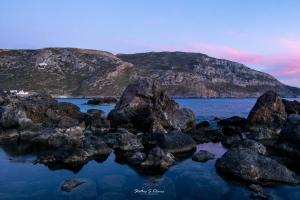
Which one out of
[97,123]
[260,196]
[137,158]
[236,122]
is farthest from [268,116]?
[260,196]

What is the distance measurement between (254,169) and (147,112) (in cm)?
2573

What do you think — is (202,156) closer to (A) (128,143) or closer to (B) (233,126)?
(A) (128,143)

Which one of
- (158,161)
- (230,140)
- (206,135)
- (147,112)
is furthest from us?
(147,112)

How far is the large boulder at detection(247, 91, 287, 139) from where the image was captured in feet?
157

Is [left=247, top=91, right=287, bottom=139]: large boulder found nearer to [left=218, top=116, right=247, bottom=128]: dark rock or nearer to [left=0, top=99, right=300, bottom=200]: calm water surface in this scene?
[left=218, top=116, right=247, bottom=128]: dark rock

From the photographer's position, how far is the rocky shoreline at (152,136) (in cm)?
2759

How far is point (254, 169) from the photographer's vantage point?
25.8m

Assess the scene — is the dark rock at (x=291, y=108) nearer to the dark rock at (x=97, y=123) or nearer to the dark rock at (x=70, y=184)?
the dark rock at (x=97, y=123)

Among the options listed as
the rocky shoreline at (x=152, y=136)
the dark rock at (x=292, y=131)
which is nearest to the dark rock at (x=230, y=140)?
the rocky shoreline at (x=152, y=136)

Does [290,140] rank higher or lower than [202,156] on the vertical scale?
higher

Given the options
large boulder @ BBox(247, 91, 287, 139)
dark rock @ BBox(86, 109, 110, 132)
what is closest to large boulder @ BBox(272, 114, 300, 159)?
large boulder @ BBox(247, 91, 287, 139)

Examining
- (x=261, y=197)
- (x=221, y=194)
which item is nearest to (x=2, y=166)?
(x=221, y=194)

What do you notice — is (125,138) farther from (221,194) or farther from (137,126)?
(221,194)

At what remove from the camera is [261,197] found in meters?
21.4
